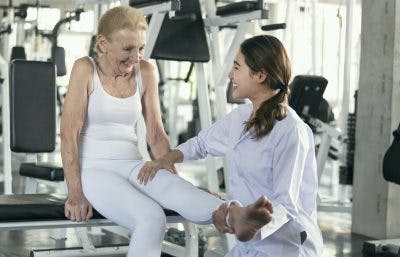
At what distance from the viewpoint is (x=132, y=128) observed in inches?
97.9

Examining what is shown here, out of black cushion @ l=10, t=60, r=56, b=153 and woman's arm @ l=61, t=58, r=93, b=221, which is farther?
black cushion @ l=10, t=60, r=56, b=153

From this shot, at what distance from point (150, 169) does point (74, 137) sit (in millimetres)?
279

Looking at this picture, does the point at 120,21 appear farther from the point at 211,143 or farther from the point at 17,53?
the point at 17,53

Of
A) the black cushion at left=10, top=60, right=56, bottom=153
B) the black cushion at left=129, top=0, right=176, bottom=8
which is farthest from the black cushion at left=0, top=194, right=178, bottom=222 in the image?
the black cushion at left=129, top=0, right=176, bottom=8

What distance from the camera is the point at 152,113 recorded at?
102 inches

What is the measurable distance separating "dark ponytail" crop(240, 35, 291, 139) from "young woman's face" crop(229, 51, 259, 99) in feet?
0.07

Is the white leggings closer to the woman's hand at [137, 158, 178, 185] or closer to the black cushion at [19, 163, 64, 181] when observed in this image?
the woman's hand at [137, 158, 178, 185]

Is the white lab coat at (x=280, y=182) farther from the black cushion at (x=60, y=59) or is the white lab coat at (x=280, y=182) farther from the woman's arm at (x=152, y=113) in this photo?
the black cushion at (x=60, y=59)

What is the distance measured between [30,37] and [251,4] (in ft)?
19.1

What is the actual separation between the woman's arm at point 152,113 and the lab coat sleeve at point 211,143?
0.59 ft

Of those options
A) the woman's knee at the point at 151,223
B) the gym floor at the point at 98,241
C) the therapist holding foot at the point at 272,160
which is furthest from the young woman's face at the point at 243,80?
the gym floor at the point at 98,241

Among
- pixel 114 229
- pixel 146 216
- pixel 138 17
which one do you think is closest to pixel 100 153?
pixel 146 216

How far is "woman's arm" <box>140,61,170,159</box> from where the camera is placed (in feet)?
8.41

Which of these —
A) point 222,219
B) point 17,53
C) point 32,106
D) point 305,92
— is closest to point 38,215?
point 222,219
